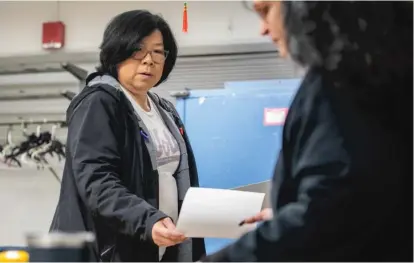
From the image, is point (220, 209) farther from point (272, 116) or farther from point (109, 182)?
point (272, 116)

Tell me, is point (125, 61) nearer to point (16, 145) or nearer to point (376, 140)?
point (376, 140)

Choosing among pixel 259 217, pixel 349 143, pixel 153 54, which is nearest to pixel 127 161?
pixel 153 54

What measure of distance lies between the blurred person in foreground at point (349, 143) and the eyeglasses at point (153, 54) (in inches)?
31.9

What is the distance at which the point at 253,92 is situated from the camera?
261 centimetres

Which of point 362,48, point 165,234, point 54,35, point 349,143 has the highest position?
point 54,35

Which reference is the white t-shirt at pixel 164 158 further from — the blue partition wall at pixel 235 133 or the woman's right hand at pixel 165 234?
the blue partition wall at pixel 235 133

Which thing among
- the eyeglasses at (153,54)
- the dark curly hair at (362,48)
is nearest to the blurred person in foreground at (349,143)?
the dark curly hair at (362,48)

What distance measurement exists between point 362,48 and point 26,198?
2.99 m

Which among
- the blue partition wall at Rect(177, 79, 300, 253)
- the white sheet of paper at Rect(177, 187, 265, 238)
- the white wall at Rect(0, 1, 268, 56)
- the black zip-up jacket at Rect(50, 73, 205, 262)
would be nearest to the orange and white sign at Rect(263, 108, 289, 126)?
the blue partition wall at Rect(177, 79, 300, 253)

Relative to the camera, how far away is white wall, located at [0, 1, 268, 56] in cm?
322

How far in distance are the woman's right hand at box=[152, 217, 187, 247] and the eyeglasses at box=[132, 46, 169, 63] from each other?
0.45 meters

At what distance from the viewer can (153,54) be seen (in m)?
1.54

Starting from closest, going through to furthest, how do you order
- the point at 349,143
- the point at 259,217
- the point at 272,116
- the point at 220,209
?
the point at 349,143, the point at 259,217, the point at 220,209, the point at 272,116

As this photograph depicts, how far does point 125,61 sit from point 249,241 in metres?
0.87
